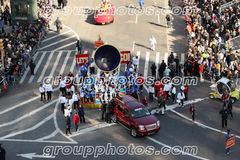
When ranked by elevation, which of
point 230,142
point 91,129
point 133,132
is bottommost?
point 91,129

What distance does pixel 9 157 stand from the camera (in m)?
21.0

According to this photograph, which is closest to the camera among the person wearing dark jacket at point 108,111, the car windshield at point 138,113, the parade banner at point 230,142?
the parade banner at point 230,142

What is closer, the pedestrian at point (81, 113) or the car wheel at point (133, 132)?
the car wheel at point (133, 132)

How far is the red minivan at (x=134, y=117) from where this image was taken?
73.3 ft

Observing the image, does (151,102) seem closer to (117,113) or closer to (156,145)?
(117,113)

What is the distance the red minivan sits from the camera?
22.3m

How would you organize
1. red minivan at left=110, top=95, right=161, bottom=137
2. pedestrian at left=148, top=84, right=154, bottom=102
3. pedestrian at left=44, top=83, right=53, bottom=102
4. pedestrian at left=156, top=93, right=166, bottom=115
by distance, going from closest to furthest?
red minivan at left=110, top=95, right=161, bottom=137, pedestrian at left=156, top=93, right=166, bottom=115, pedestrian at left=148, top=84, right=154, bottom=102, pedestrian at left=44, top=83, right=53, bottom=102

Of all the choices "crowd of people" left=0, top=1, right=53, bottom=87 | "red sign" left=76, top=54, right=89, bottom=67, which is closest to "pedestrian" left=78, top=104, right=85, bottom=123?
"red sign" left=76, top=54, right=89, bottom=67

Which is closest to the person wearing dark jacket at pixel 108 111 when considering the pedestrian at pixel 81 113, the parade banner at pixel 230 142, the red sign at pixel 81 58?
the pedestrian at pixel 81 113

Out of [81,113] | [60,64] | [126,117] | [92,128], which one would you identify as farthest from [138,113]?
[60,64]

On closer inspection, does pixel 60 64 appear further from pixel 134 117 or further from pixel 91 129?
pixel 134 117

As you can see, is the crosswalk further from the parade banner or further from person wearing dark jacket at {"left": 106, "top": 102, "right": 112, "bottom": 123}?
the parade banner

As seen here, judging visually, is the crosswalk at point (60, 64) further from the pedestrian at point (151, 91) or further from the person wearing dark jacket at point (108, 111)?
the person wearing dark jacket at point (108, 111)

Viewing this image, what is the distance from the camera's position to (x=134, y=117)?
22.9 m
